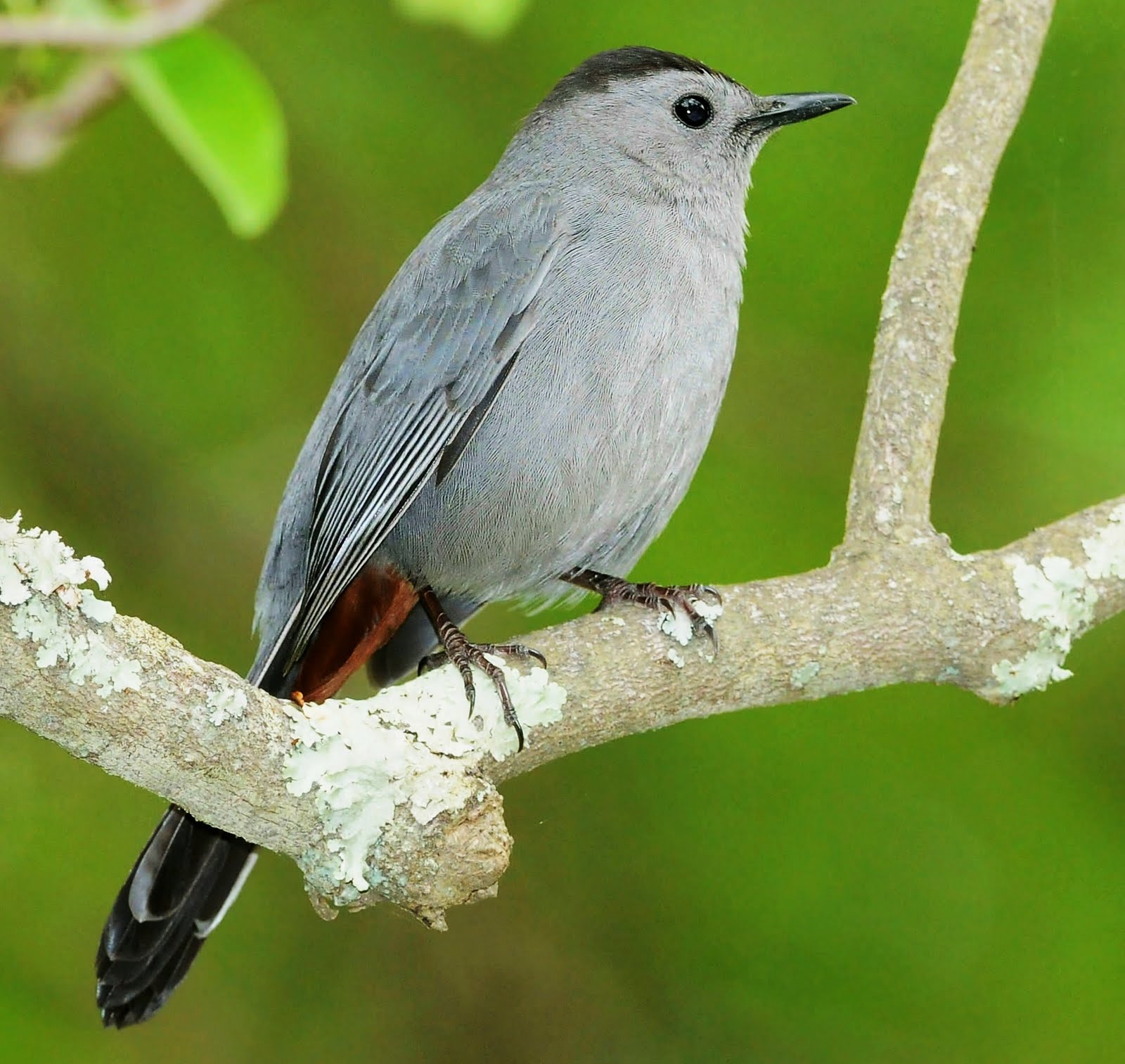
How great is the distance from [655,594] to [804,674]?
1.56 ft

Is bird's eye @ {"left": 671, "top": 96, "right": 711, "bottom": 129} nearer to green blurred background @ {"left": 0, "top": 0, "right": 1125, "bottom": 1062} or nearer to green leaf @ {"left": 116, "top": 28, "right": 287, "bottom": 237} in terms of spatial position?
green blurred background @ {"left": 0, "top": 0, "right": 1125, "bottom": 1062}

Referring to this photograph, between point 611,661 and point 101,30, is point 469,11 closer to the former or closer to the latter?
point 101,30

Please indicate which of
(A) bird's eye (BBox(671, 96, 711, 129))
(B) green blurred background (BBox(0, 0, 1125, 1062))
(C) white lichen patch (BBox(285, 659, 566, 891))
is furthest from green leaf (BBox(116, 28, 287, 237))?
(B) green blurred background (BBox(0, 0, 1125, 1062))

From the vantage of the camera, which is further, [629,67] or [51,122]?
[629,67]

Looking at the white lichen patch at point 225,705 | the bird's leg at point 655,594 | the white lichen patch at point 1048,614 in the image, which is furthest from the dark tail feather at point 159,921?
the white lichen patch at point 1048,614

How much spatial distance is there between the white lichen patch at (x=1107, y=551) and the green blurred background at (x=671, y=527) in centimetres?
108

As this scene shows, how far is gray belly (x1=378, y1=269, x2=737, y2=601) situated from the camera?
3.72 metres

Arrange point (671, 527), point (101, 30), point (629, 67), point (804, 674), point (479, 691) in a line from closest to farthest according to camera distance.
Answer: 1. point (101, 30)
2. point (479, 691)
3. point (804, 674)
4. point (629, 67)
5. point (671, 527)

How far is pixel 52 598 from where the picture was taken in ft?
7.98

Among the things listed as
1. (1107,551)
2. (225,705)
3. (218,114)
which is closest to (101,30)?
(218,114)

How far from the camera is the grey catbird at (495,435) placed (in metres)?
3.67

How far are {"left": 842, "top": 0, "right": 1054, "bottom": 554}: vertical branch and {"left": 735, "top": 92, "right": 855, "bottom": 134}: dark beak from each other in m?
0.40

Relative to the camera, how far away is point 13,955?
15.0ft

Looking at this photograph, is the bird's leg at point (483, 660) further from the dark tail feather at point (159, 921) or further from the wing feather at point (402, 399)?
the dark tail feather at point (159, 921)
